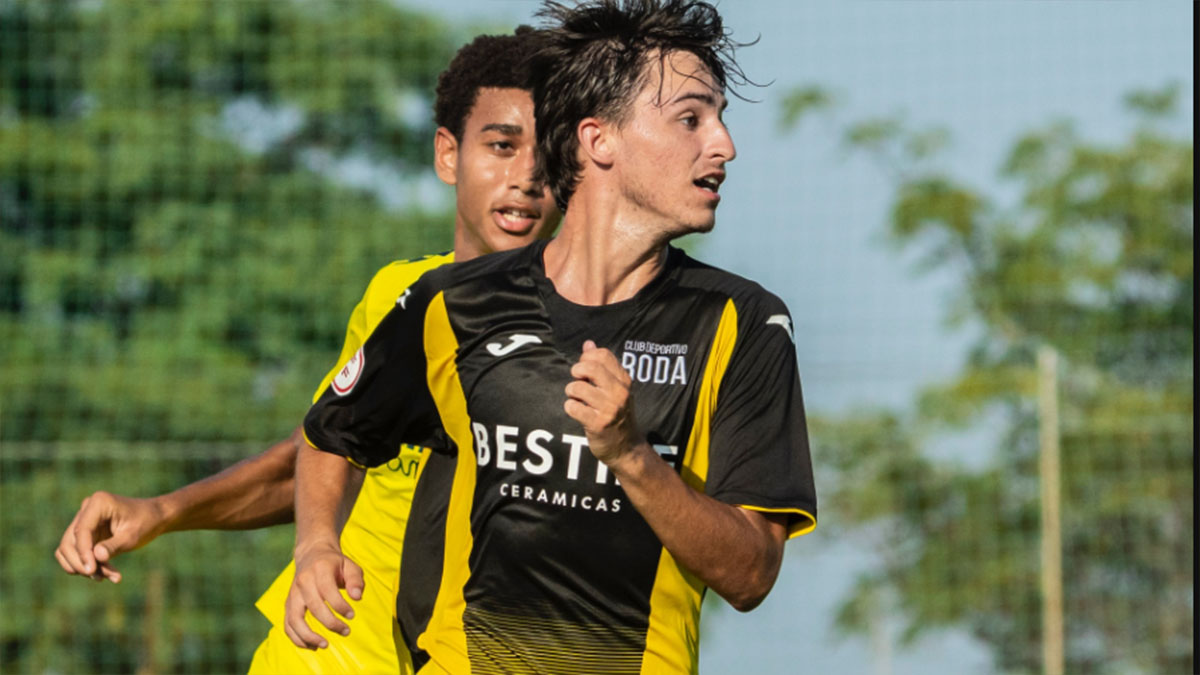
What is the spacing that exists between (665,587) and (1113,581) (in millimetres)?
8509

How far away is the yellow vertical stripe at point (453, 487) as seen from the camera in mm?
3080

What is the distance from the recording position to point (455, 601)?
3.09m

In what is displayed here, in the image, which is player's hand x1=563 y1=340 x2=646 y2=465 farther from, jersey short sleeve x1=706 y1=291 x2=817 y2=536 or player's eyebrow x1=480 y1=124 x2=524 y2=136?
player's eyebrow x1=480 y1=124 x2=524 y2=136

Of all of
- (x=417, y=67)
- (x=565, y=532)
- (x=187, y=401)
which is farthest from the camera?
(x=417, y=67)

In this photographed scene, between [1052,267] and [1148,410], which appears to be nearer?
[1148,410]

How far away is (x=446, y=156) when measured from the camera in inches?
185

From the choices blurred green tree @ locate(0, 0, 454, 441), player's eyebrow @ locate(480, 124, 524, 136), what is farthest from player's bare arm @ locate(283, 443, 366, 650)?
blurred green tree @ locate(0, 0, 454, 441)

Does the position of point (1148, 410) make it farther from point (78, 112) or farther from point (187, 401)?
point (78, 112)

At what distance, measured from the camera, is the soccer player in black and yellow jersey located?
115 inches

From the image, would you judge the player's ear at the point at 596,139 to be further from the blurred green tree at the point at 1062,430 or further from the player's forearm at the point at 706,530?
the blurred green tree at the point at 1062,430

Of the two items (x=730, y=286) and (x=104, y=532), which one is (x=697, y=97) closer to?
(x=730, y=286)

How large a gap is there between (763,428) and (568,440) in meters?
0.35

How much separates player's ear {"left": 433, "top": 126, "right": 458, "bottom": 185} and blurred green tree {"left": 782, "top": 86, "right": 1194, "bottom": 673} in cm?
586

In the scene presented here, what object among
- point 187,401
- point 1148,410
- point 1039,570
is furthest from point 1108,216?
point 187,401
